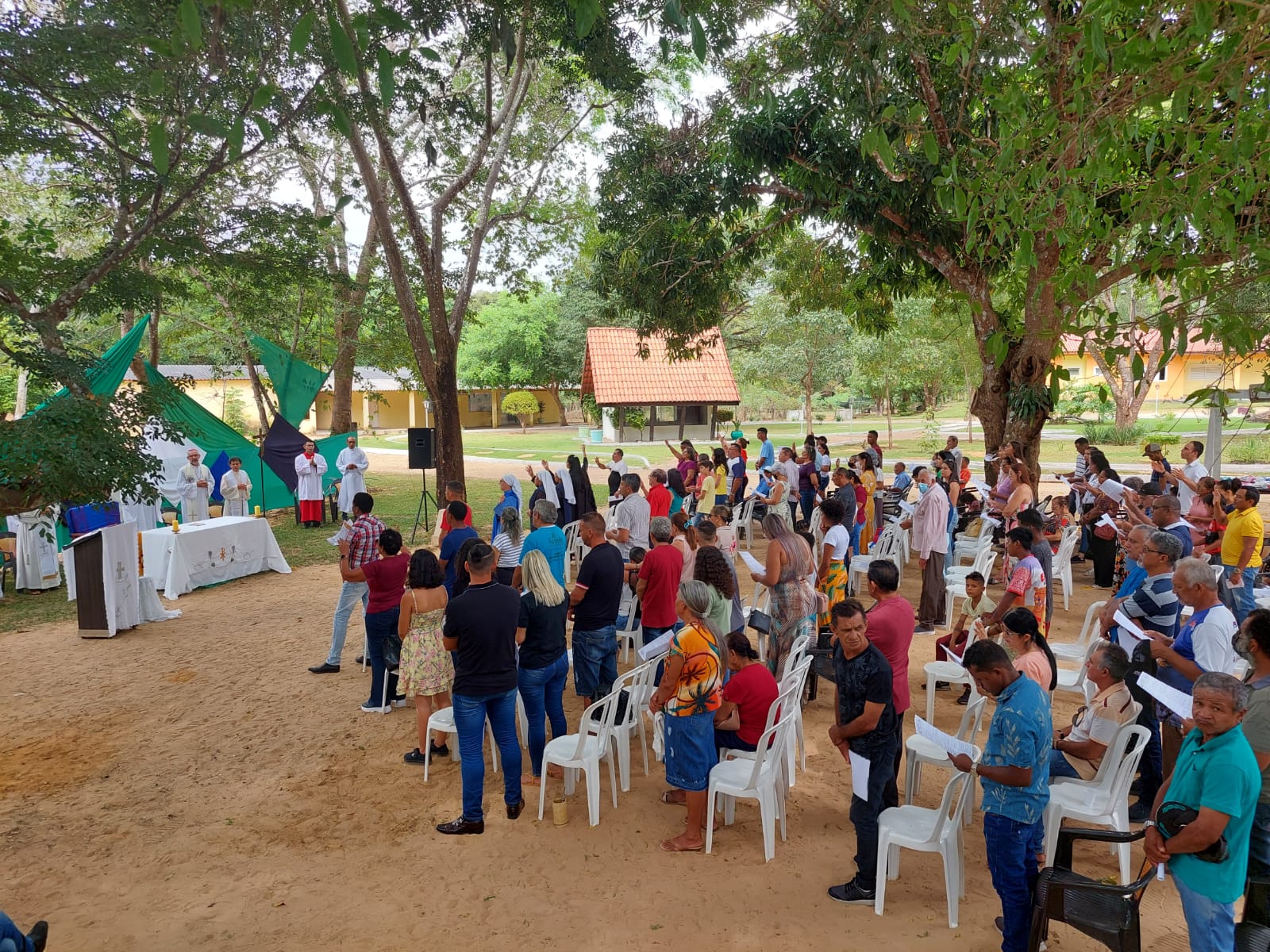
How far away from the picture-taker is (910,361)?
25531 millimetres

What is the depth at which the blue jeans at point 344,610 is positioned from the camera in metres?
7.09

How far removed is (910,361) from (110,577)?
74.9 feet

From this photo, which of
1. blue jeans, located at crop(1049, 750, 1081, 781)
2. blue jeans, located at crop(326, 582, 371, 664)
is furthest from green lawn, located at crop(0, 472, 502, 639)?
blue jeans, located at crop(1049, 750, 1081, 781)

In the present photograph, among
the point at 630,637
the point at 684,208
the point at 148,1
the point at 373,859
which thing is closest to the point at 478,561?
the point at 373,859

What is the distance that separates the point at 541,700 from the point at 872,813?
210cm

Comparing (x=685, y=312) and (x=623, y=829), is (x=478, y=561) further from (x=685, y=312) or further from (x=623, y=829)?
(x=685, y=312)

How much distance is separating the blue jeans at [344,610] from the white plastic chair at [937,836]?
4.61 m

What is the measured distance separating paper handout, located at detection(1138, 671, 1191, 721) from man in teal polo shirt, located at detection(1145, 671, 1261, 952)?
2.39 feet

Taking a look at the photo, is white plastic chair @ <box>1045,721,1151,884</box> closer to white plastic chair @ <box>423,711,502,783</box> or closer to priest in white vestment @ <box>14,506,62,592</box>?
white plastic chair @ <box>423,711,502,783</box>

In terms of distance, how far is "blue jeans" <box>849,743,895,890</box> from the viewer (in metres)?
3.76

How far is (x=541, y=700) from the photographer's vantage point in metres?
4.99

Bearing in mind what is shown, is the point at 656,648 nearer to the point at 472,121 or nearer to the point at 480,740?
Result: the point at 480,740

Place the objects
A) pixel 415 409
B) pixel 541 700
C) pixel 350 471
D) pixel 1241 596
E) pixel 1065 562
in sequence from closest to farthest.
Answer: pixel 541 700
pixel 1241 596
pixel 1065 562
pixel 350 471
pixel 415 409

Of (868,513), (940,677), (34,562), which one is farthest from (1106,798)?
(34,562)
